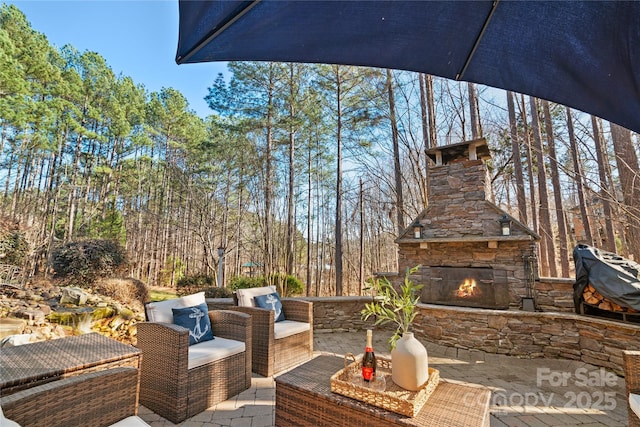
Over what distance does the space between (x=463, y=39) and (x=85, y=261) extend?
841 cm

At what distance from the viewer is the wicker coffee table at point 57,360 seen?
→ 1.41m

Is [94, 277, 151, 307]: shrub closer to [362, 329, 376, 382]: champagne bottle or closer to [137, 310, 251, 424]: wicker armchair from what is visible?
[137, 310, 251, 424]: wicker armchair

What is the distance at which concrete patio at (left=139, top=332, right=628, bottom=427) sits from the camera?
7.21 ft

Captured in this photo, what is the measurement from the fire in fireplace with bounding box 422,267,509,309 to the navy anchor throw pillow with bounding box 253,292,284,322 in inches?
95.2

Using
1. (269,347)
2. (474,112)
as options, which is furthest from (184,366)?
(474,112)

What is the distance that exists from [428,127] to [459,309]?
3.80 meters

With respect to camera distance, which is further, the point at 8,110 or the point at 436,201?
the point at 8,110

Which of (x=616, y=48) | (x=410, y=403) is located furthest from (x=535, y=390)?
(x=616, y=48)

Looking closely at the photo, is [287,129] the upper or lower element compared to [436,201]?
upper

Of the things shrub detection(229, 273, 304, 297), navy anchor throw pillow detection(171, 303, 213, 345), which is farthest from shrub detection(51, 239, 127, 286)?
navy anchor throw pillow detection(171, 303, 213, 345)

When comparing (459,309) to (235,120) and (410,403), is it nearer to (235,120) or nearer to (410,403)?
(410,403)

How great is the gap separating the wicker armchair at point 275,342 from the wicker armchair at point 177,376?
1.35 ft

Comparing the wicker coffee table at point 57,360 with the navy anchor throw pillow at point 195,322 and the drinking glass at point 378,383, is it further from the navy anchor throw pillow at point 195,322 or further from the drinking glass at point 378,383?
the drinking glass at point 378,383

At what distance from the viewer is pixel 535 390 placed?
9.02ft
